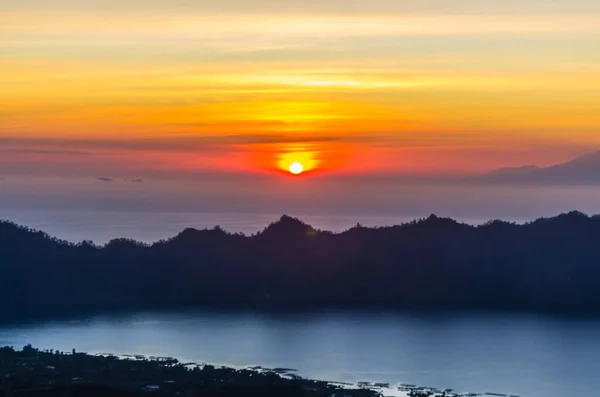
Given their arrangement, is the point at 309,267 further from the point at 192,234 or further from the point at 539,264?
the point at 539,264

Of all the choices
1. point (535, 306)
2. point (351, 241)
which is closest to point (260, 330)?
point (535, 306)

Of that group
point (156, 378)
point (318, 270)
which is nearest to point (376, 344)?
point (156, 378)

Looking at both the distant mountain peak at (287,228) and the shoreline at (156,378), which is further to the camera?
the distant mountain peak at (287,228)

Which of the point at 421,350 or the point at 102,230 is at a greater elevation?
the point at 102,230

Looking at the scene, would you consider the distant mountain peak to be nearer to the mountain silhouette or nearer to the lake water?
the mountain silhouette

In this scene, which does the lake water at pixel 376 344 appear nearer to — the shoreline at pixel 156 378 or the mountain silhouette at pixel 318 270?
the shoreline at pixel 156 378

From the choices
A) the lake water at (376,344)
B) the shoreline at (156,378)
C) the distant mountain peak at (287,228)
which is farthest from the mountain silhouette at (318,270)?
the shoreline at (156,378)

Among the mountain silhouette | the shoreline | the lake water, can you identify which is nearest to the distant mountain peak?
the mountain silhouette
